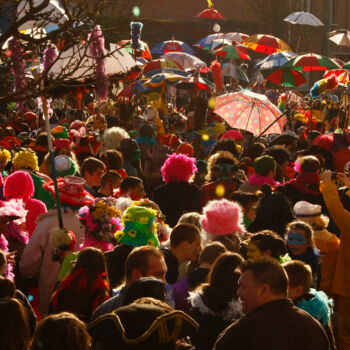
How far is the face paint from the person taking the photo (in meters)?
5.84

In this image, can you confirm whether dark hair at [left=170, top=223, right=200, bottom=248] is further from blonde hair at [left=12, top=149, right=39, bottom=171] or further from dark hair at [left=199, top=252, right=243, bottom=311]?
blonde hair at [left=12, top=149, right=39, bottom=171]

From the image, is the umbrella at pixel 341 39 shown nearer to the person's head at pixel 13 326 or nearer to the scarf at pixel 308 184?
the scarf at pixel 308 184

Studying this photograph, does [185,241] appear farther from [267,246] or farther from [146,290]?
[146,290]

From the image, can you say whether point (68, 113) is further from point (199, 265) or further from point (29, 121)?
point (199, 265)

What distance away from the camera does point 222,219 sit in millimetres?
6008

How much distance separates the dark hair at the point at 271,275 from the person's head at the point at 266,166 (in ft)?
12.5

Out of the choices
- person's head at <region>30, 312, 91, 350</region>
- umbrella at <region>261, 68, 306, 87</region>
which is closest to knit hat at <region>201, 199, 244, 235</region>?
person's head at <region>30, 312, 91, 350</region>

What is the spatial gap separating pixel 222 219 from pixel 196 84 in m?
9.60

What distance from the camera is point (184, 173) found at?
26.0 ft

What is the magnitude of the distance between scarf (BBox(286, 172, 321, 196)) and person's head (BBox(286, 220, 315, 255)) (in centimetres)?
169

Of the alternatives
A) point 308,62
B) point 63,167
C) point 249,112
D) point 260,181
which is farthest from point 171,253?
point 308,62

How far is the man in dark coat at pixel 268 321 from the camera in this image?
3.67 m

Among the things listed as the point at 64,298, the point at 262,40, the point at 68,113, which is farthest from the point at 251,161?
the point at 262,40

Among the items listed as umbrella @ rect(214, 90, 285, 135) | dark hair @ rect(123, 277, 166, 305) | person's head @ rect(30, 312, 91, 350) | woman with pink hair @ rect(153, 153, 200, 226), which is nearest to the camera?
person's head @ rect(30, 312, 91, 350)
